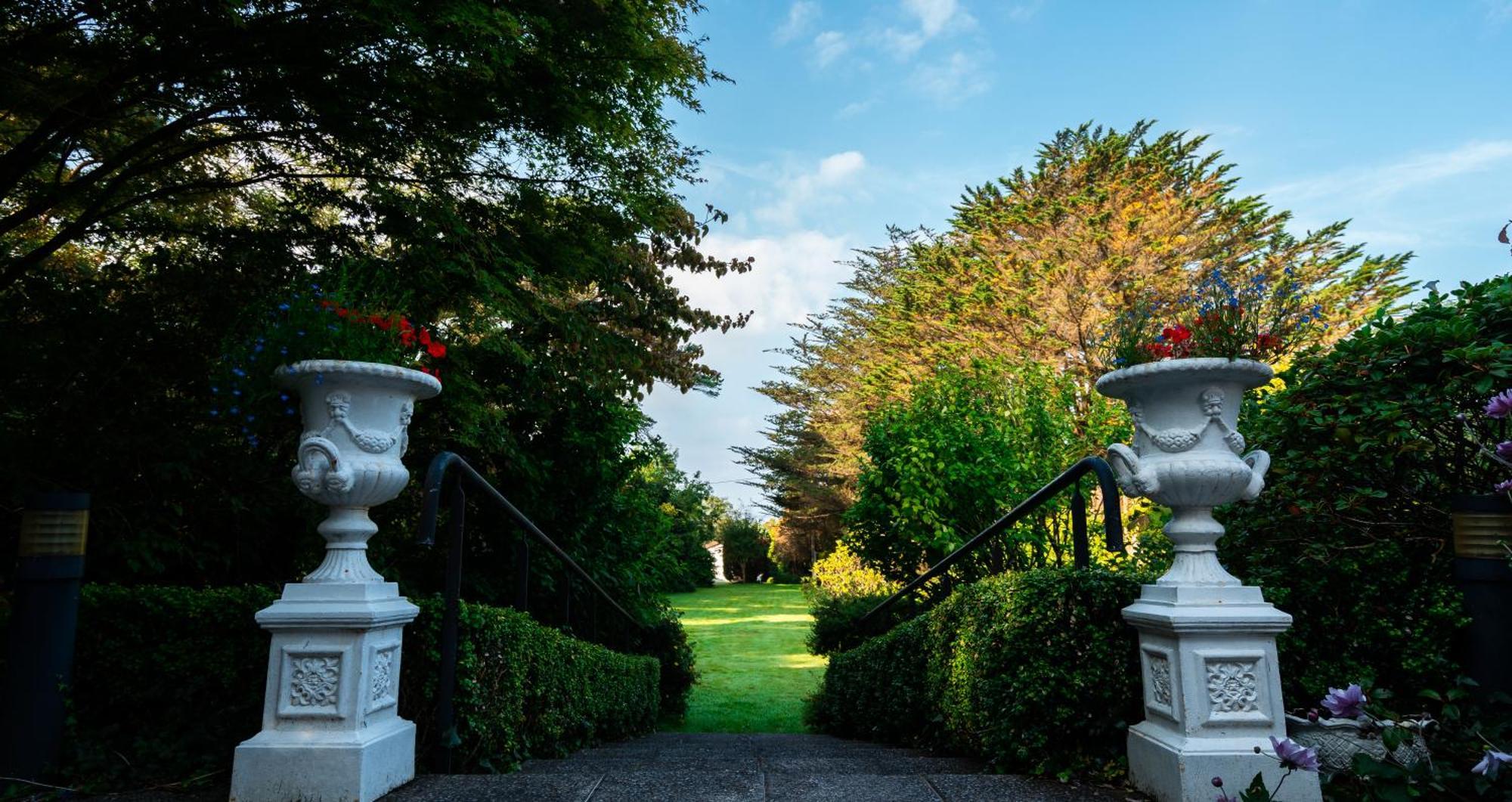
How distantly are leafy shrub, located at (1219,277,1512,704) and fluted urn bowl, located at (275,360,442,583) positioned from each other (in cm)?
319

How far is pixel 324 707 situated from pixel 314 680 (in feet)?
0.29

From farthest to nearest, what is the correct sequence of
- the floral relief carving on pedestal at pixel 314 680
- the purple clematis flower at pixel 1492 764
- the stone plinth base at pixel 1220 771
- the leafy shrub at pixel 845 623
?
the leafy shrub at pixel 845 623
the floral relief carving on pedestal at pixel 314 680
the stone plinth base at pixel 1220 771
the purple clematis flower at pixel 1492 764

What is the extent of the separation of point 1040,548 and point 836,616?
110 inches

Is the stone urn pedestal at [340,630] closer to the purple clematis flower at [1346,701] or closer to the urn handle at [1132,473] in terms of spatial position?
the urn handle at [1132,473]

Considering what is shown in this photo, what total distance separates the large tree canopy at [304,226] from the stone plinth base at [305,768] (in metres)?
1.74

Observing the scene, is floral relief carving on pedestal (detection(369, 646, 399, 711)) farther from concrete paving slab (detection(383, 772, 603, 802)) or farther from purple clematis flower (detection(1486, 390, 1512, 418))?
purple clematis flower (detection(1486, 390, 1512, 418))

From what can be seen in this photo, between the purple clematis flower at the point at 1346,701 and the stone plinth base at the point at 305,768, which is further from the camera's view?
the stone plinth base at the point at 305,768

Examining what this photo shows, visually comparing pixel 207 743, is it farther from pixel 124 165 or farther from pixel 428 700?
pixel 124 165

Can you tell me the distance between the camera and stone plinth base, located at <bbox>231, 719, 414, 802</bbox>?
2340mm

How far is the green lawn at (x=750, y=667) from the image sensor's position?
27.9 ft

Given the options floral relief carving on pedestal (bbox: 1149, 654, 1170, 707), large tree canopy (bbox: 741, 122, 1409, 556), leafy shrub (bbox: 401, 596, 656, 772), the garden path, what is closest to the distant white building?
large tree canopy (bbox: 741, 122, 1409, 556)

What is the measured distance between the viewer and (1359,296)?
49.9ft

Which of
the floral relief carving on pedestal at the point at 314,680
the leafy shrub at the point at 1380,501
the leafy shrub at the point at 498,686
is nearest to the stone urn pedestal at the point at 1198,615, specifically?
the leafy shrub at the point at 1380,501

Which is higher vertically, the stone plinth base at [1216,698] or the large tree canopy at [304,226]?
the large tree canopy at [304,226]
